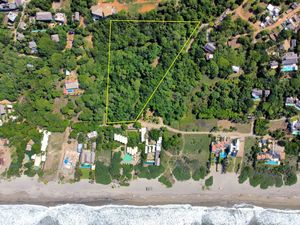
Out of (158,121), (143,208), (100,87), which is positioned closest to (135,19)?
(100,87)

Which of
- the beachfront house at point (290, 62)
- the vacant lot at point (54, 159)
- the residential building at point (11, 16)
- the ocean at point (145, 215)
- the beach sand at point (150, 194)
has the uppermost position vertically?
the residential building at point (11, 16)

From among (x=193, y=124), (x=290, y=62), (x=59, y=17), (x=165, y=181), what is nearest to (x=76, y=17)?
(x=59, y=17)

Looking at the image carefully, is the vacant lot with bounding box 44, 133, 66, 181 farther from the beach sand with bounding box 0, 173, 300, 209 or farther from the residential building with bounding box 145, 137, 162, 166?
the residential building with bounding box 145, 137, 162, 166

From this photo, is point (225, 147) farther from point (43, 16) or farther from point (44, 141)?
point (43, 16)

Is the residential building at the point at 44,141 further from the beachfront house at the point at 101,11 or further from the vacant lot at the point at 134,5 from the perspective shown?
the vacant lot at the point at 134,5

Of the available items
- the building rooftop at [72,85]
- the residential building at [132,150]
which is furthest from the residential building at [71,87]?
the residential building at [132,150]

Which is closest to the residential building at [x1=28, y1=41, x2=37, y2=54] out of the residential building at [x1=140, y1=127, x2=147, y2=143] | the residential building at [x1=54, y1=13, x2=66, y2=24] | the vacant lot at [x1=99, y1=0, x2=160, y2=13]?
the residential building at [x1=54, y1=13, x2=66, y2=24]
